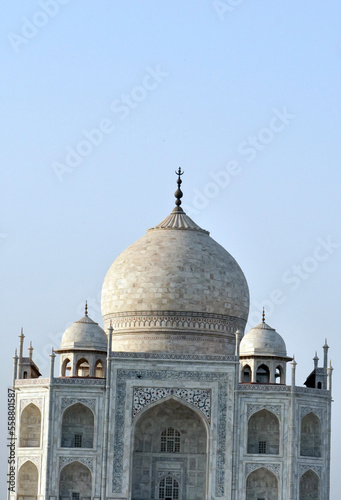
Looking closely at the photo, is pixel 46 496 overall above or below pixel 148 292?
below

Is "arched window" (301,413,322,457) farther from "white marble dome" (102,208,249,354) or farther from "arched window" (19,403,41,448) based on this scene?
"arched window" (19,403,41,448)

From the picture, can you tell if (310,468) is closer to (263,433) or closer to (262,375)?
(263,433)

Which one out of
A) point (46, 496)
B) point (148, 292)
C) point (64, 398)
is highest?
point (148, 292)

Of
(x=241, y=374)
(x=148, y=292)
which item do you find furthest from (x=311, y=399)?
(x=148, y=292)

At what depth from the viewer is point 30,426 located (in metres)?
48.8

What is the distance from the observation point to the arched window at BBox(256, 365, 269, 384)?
49.6 meters

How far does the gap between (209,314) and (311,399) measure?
4.37 meters

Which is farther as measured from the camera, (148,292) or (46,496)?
(148,292)

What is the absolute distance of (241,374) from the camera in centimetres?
4981

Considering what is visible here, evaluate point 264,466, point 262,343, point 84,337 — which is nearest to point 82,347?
point 84,337

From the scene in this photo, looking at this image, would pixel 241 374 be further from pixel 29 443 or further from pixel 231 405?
pixel 29 443

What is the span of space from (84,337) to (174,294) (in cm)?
327

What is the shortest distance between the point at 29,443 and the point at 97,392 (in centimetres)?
271

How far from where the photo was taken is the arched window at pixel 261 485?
157 feet
